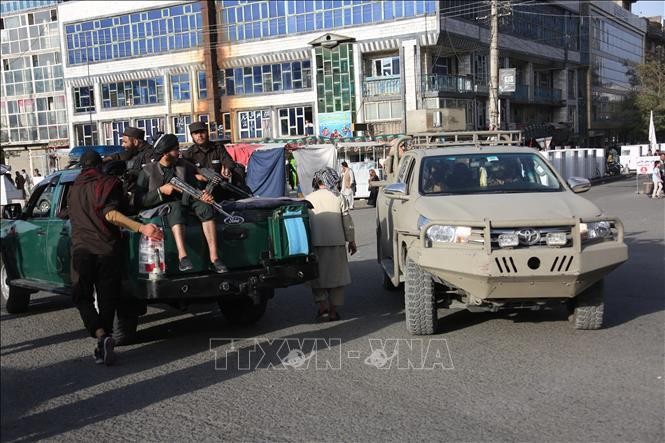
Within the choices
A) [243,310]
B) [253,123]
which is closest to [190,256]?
[243,310]

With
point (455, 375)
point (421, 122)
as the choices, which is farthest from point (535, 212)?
point (421, 122)

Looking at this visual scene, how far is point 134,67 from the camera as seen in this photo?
184 feet

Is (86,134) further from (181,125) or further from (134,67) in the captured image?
(181,125)

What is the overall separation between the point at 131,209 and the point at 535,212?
391cm

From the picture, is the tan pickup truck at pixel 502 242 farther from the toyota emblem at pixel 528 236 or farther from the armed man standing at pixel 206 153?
the armed man standing at pixel 206 153

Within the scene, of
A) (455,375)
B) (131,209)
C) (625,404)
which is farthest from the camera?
(131,209)

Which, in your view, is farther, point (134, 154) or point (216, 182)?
point (134, 154)

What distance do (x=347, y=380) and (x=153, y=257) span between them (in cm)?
210

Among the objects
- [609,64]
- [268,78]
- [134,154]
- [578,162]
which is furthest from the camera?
[609,64]

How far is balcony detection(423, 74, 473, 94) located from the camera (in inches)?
1730

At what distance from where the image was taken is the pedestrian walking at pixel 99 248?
252 inches

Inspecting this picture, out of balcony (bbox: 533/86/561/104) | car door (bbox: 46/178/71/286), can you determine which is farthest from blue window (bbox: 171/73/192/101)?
car door (bbox: 46/178/71/286)

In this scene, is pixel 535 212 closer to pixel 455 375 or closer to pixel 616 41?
pixel 455 375

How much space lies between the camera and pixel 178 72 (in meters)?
54.2
